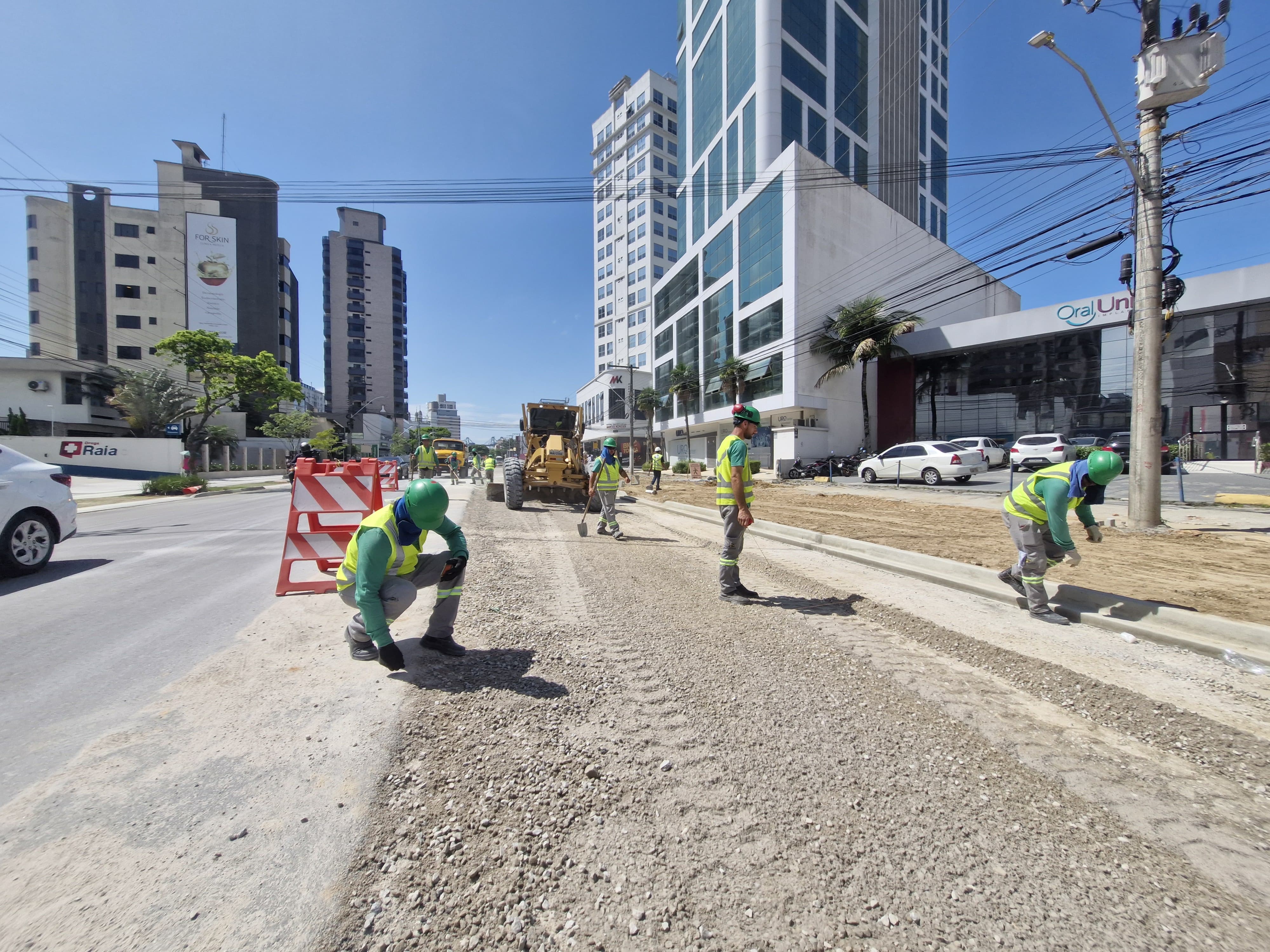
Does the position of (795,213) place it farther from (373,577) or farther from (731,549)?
(373,577)

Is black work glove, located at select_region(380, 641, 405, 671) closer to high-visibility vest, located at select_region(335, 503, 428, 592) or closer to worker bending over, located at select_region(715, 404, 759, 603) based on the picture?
high-visibility vest, located at select_region(335, 503, 428, 592)

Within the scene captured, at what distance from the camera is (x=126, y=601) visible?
4.71 metres

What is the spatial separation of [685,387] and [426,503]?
41.7m

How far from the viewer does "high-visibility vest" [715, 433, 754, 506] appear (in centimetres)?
485

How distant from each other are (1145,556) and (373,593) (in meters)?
8.63

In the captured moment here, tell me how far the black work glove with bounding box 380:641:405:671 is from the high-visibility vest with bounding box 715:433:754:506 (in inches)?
114

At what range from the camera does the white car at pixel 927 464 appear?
57.8 ft

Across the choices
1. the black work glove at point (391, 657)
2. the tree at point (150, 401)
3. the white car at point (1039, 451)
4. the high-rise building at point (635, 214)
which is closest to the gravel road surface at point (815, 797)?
the black work glove at point (391, 657)

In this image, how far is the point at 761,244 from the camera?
34031 millimetres

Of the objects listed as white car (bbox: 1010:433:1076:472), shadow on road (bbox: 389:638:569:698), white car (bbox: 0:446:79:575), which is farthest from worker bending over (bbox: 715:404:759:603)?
white car (bbox: 1010:433:1076:472)

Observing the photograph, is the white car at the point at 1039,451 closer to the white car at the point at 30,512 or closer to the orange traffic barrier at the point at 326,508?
the orange traffic barrier at the point at 326,508

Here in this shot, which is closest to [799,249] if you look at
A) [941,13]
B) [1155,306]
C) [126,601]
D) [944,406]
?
[944,406]

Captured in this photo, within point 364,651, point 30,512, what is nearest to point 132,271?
point 30,512

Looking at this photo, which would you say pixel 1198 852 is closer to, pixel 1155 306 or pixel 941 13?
pixel 1155 306
